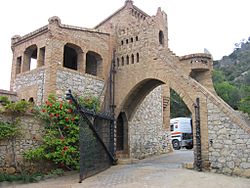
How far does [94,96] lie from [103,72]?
1.46 metres

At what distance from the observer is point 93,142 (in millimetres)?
9641

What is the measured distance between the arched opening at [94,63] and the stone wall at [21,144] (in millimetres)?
4568

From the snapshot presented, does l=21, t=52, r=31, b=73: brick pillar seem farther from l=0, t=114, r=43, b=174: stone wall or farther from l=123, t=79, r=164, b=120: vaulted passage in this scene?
l=123, t=79, r=164, b=120: vaulted passage

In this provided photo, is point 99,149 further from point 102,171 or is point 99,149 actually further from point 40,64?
point 40,64

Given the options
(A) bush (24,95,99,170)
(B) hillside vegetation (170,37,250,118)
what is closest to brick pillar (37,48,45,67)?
(A) bush (24,95,99,170)

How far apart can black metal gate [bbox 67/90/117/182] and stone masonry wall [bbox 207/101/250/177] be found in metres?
4.15

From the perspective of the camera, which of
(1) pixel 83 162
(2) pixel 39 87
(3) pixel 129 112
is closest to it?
(1) pixel 83 162

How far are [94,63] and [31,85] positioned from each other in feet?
12.2

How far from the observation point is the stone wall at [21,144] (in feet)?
28.6

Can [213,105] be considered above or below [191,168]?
above

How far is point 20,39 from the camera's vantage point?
1283 centimetres

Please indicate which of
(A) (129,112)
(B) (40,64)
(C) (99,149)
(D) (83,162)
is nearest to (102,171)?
(C) (99,149)

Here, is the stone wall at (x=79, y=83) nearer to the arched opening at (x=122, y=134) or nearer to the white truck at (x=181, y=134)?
the arched opening at (x=122, y=134)

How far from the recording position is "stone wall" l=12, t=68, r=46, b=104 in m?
11.2
